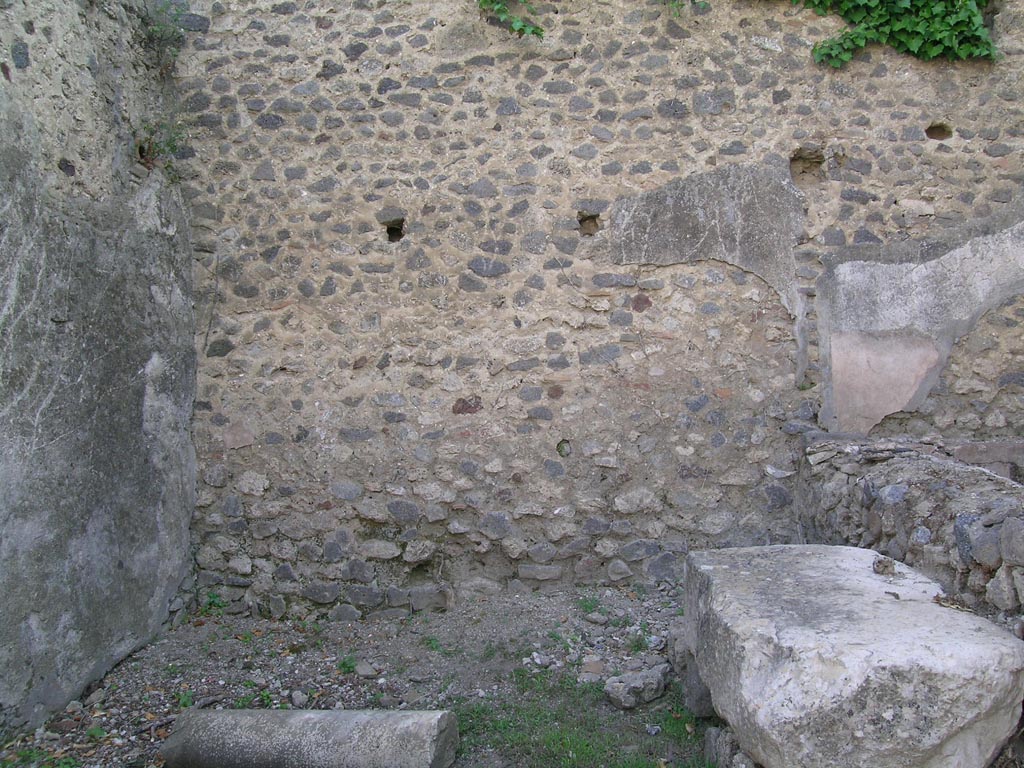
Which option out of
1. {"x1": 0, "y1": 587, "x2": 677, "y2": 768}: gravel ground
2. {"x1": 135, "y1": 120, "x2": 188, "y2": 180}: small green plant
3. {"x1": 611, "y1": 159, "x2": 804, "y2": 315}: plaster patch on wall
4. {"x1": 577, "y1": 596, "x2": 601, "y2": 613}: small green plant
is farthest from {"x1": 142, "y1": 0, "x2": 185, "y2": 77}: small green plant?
{"x1": 577, "y1": 596, "x2": 601, "y2": 613}: small green plant

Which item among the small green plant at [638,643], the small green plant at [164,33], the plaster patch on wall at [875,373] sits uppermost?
the small green plant at [164,33]

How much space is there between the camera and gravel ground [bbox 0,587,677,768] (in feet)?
12.5

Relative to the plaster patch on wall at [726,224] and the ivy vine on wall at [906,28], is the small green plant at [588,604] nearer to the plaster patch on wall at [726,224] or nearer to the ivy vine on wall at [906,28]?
the plaster patch on wall at [726,224]

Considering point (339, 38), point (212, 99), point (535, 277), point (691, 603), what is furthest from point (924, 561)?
point (212, 99)

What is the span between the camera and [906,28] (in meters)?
4.79

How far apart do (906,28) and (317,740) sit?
4.76 m

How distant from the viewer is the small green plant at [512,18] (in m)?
4.88

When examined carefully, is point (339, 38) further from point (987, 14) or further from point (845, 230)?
point (987, 14)

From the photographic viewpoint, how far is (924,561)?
125 inches

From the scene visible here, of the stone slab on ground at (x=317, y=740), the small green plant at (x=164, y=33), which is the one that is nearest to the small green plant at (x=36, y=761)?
the stone slab on ground at (x=317, y=740)

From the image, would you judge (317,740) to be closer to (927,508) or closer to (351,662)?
(351,662)

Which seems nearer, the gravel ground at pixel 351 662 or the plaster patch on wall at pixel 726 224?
the gravel ground at pixel 351 662

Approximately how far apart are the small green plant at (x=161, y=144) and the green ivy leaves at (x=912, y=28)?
12.4 feet

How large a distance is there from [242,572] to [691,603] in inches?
110
